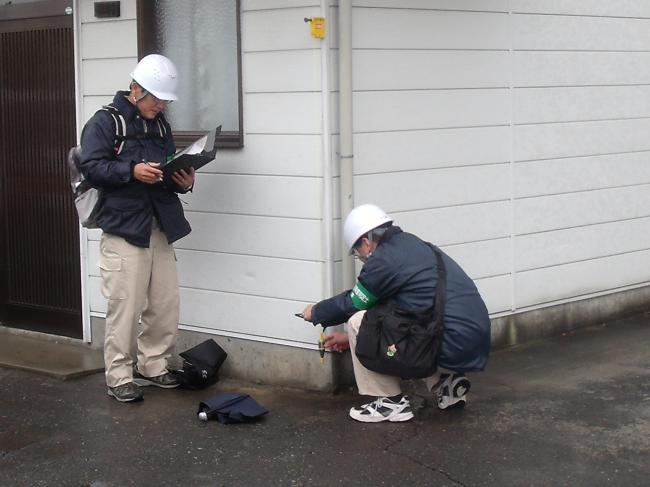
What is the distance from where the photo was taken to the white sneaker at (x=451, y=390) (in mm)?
6176

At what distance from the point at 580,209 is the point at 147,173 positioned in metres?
3.45

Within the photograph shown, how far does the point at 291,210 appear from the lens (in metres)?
6.55

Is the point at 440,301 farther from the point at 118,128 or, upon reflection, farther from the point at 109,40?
the point at 109,40

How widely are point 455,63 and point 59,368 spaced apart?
3.29m

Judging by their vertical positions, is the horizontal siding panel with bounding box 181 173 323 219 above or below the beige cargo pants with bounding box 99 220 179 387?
above

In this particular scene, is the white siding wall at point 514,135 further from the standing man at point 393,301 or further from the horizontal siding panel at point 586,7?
the standing man at point 393,301

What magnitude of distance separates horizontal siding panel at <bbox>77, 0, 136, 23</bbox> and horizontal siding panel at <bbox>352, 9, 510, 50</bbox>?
1649 mm

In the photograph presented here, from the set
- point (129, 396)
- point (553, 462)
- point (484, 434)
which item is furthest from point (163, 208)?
point (553, 462)

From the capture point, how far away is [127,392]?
21.5 ft

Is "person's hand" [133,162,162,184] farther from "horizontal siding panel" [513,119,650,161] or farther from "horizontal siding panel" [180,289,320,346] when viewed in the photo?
"horizontal siding panel" [513,119,650,161]

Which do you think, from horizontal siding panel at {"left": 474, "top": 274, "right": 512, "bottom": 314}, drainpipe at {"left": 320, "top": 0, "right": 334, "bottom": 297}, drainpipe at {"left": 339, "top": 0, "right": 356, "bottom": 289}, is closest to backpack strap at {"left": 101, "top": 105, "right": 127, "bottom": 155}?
drainpipe at {"left": 320, "top": 0, "right": 334, "bottom": 297}

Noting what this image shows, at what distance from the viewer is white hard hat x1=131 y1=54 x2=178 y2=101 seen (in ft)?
20.7

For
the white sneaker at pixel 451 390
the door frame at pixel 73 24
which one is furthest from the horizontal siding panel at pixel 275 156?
the white sneaker at pixel 451 390

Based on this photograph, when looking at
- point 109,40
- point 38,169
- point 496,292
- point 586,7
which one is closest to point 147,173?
point 109,40
